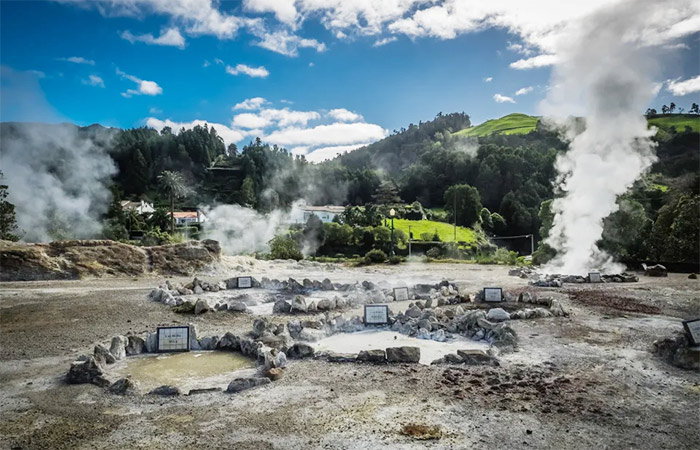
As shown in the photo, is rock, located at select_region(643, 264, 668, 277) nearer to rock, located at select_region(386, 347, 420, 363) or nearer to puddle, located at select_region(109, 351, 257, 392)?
rock, located at select_region(386, 347, 420, 363)

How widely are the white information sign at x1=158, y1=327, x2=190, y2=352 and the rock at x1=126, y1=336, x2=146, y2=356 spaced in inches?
12.7

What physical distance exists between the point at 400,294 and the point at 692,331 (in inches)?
311

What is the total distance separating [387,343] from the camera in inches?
351

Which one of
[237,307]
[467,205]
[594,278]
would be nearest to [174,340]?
[237,307]

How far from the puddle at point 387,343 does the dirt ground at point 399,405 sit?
1012 mm

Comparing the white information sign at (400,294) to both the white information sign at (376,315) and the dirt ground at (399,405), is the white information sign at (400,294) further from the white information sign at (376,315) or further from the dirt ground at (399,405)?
the dirt ground at (399,405)

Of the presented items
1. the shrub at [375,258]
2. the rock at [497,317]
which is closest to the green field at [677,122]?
the shrub at [375,258]

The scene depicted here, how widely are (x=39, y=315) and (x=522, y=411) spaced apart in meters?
11.6

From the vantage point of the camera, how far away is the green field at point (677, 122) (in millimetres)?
85062

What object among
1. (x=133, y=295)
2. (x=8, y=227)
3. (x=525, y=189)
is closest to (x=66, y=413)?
(x=133, y=295)

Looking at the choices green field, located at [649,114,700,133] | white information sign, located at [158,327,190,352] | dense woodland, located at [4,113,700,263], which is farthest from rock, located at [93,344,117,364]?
green field, located at [649,114,700,133]

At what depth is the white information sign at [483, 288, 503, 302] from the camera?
42.3 feet

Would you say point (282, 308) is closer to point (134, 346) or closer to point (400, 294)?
point (400, 294)

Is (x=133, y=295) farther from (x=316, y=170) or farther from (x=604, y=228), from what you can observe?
(x=316, y=170)
